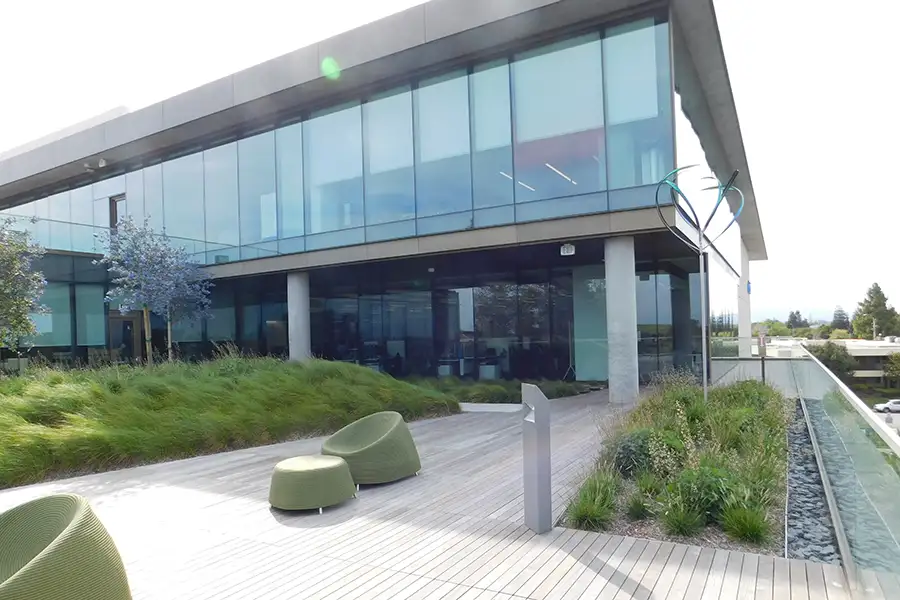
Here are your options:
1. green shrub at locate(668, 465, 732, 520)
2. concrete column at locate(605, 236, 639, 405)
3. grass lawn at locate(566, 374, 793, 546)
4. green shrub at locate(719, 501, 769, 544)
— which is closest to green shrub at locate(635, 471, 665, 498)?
grass lawn at locate(566, 374, 793, 546)

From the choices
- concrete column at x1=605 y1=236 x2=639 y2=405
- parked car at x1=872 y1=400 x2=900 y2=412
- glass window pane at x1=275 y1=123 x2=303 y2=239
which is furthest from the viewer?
glass window pane at x1=275 y1=123 x2=303 y2=239

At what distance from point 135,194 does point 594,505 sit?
73.0 ft

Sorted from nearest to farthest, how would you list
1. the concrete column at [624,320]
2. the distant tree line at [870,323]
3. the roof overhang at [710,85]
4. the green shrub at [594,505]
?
the green shrub at [594,505] → the roof overhang at [710,85] → the concrete column at [624,320] → the distant tree line at [870,323]

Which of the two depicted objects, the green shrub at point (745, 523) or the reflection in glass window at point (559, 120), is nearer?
the green shrub at point (745, 523)

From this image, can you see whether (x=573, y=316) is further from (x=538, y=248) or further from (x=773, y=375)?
(x=773, y=375)

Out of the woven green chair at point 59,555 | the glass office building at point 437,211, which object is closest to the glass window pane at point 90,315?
the glass office building at point 437,211

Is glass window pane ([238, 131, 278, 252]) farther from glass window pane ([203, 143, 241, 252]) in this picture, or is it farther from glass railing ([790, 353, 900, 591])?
glass railing ([790, 353, 900, 591])

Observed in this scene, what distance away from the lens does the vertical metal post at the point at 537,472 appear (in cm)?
489

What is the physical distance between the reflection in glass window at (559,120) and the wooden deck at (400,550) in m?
7.90

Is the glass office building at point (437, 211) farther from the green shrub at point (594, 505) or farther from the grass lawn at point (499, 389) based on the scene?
the green shrub at point (594, 505)

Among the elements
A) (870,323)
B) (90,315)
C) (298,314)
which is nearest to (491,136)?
(298,314)

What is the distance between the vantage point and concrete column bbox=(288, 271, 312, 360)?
1819 centimetres

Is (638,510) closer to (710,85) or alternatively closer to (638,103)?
(638,103)

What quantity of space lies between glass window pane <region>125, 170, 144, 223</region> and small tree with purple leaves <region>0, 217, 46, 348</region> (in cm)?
798
